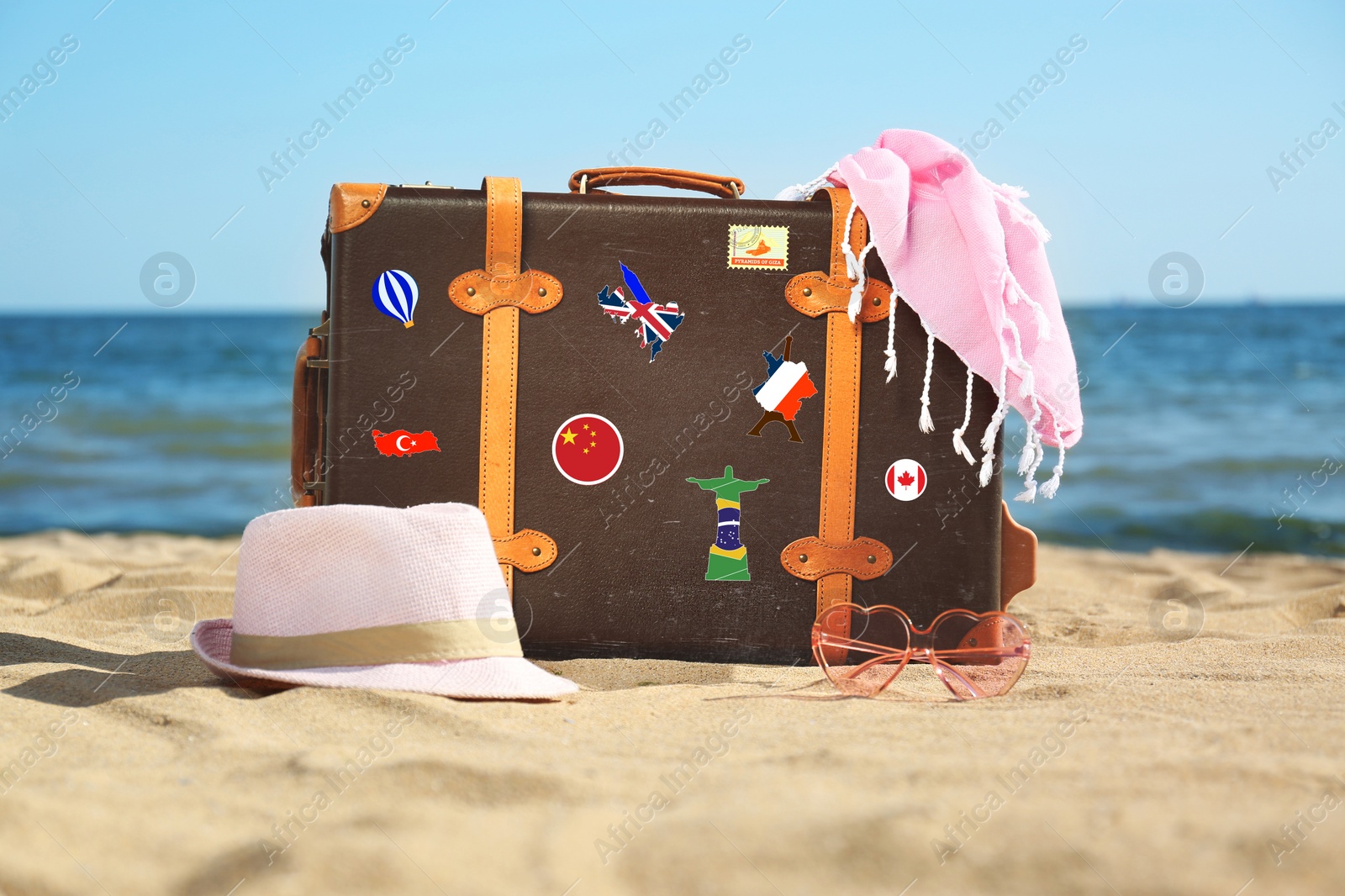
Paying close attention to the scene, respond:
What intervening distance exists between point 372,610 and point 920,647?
137cm

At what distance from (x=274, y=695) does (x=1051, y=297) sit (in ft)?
6.63

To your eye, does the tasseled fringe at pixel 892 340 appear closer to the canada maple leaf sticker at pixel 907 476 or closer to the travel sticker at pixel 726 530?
the canada maple leaf sticker at pixel 907 476

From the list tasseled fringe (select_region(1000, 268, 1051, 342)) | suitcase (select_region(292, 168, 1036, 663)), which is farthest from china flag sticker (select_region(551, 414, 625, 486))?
tasseled fringe (select_region(1000, 268, 1051, 342))

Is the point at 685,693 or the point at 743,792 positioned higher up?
the point at 743,792

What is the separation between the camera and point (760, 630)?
2.59m

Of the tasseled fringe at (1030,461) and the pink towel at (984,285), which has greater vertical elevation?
the pink towel at (984,285)

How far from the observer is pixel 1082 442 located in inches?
347

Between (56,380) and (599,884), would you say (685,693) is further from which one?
(56,380)

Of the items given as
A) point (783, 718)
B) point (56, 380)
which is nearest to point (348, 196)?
point (783, 718)

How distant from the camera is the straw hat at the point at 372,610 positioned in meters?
2.03

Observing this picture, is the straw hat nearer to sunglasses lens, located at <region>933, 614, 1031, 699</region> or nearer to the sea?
sunglasses lens, located at <region>933, 614, 1031, 699</region>

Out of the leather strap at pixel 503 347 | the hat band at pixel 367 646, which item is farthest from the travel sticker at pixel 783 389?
the hat band at pixel 367 646

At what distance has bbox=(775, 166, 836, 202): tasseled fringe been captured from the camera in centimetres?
279

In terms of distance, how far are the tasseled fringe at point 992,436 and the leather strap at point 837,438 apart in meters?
0.32
